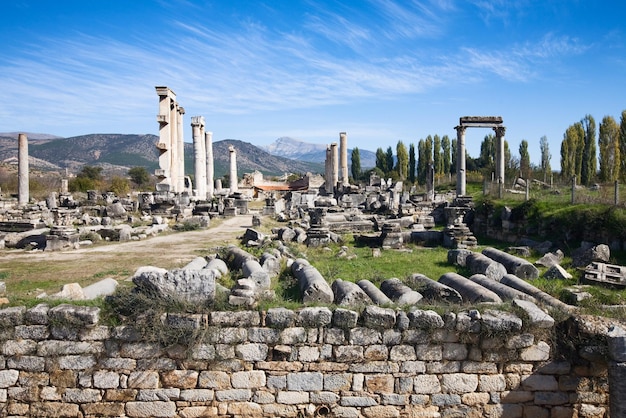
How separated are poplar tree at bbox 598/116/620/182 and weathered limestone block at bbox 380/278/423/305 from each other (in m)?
37.9

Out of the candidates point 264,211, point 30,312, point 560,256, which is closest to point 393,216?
point 264,211

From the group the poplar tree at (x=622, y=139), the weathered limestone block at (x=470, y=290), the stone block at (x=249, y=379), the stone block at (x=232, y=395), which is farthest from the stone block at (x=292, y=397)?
the poplar tree at (x=622, y=139)

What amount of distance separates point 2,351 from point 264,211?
26.2 m

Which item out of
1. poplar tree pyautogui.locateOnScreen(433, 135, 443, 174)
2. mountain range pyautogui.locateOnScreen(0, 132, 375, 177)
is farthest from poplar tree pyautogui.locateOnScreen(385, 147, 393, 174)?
mountain range pyautogui.locateOnScreen(0, 132, 375, 177)

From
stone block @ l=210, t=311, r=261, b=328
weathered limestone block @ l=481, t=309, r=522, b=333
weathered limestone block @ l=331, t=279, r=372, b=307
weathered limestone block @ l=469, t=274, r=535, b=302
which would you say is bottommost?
weathered limestone block @ l=469, t=274, r=535, b=302

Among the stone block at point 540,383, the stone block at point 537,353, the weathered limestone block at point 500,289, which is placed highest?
the weathered limestone block at point 500,289

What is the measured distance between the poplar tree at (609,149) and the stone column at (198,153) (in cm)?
3461

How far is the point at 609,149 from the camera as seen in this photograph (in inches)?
1674

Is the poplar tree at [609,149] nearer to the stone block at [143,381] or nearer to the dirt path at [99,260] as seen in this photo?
the dirt path at [99,260]

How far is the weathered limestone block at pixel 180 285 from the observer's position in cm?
625

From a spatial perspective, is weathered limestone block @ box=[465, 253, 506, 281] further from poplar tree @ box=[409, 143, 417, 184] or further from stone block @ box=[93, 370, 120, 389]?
poplar tree @ box=[409, 143, 417, 184]

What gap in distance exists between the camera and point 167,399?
5938mm

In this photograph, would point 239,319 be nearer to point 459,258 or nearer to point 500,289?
point 500,289

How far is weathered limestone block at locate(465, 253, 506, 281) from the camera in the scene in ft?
38.0
